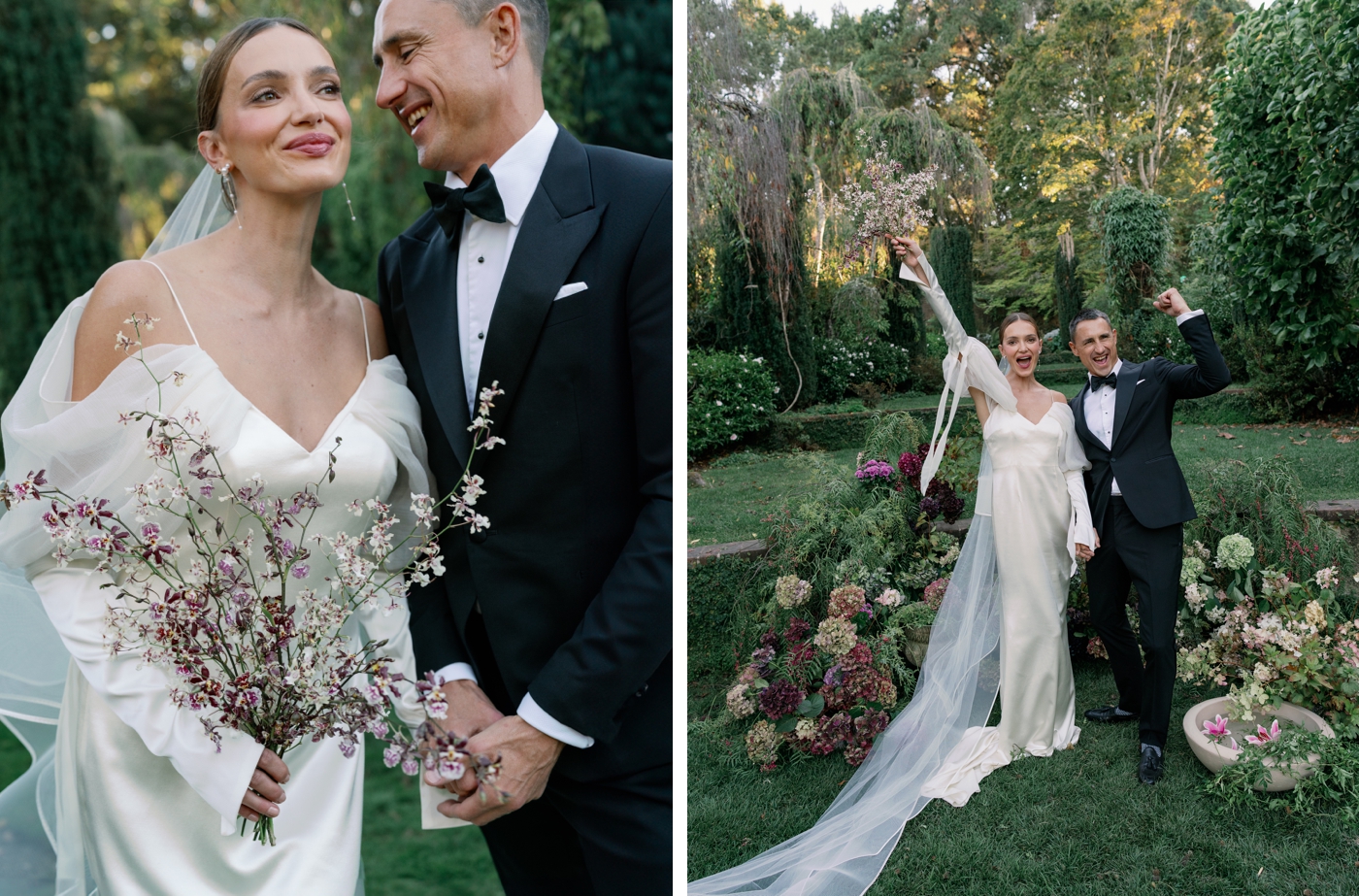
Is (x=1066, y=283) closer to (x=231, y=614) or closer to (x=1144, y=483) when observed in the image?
(x=1144, y=483)

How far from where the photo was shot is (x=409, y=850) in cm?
388

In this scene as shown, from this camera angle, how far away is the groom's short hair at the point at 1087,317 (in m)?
3.07

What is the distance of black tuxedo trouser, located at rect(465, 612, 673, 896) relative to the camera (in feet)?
7.29

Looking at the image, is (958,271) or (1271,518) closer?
(1271,518)

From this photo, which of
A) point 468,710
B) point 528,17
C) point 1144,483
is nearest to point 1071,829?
point 1144,483

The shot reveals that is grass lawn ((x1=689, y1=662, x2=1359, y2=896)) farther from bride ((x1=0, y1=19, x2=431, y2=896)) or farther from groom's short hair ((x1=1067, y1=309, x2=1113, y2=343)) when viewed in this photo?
bride ((x1=0, y1=19, x2=431, y2=896))

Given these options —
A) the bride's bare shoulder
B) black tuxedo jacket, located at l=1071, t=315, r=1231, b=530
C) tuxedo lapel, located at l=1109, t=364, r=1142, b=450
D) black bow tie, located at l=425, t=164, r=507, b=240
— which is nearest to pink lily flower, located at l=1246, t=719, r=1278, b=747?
black tuxedo jacket, located at l=1071, t=315, r=1231, b=530

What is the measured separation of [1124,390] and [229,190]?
2.72 m

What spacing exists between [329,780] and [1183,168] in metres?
3.11

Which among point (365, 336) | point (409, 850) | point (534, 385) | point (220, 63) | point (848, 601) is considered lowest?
point (409, 850)

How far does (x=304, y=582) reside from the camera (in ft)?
6.59

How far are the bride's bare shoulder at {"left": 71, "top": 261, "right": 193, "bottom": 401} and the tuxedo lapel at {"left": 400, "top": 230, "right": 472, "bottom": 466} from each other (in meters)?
0.48

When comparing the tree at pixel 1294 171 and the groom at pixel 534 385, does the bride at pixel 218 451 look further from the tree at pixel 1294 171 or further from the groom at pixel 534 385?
the tree at pixel 1294 171

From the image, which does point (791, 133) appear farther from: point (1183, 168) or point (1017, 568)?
point (1017, 568)
